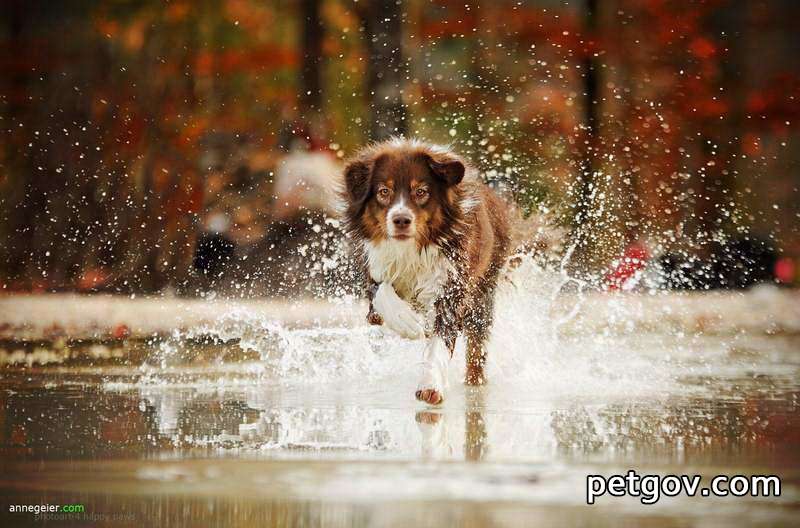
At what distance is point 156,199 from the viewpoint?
61.6 ft

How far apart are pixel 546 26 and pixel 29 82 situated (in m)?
10.0

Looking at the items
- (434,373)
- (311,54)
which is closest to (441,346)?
(434,373)

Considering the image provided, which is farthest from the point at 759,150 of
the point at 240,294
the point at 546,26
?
the point at 240,294

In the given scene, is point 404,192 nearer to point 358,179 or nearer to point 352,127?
point 358,179

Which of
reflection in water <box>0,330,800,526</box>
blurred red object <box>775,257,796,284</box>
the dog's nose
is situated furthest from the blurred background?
reflection in water <box>0,330,800,526</box>

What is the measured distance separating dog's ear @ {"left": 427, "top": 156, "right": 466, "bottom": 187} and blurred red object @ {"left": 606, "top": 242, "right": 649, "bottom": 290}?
971 centimetres

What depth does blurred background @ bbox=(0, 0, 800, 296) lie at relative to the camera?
17797 mm

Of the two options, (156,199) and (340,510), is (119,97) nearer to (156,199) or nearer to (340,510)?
(156,199)

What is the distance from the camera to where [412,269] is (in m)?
8.08

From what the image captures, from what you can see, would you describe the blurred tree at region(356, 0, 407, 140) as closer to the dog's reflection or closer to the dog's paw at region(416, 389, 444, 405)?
the dog's paw at region(416, 389, 444, 405)

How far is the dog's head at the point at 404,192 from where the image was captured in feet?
25.9

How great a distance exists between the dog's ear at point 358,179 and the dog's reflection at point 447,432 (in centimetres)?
178

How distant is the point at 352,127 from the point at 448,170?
51.2 feet

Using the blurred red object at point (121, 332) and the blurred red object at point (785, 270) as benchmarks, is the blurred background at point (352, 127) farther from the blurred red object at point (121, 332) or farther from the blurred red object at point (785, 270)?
the blurred red object at point (121, 332)
